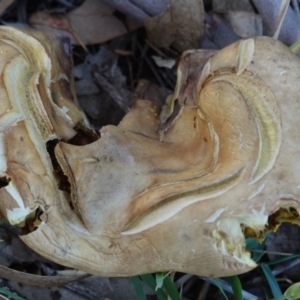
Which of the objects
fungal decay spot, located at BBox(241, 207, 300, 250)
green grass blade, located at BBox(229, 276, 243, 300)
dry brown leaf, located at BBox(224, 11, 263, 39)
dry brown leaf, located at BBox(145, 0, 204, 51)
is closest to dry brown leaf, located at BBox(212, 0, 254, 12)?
dry brown leaf, located at BBox(224, 11, 263, 39)

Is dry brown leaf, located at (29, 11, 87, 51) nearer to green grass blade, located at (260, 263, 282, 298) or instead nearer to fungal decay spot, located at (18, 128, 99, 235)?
fungal decay spot, located at (18, 128, 99, 235)

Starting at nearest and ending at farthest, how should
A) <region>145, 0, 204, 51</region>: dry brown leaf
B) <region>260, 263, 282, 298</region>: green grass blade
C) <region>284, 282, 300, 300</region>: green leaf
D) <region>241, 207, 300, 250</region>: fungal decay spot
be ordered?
<region>241, 207, 300, 250</region>: fungal decay spot < <region>284, 282, 300, 300</region>: green leaf < <region>260, 263, 282, 298</region>: green grass blade < <region>145, 0, 204, 51</region>: dry brown leaf

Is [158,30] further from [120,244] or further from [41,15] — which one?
[120,244]

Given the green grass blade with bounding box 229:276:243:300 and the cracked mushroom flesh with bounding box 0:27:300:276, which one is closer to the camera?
the cracked mushroom flesh with bounding box 0:27:300:276

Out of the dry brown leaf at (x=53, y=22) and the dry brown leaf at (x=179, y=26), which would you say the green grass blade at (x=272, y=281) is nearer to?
the dry brown leaf at (x=179, y=26)

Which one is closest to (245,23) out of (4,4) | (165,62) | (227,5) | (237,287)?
(227,5)

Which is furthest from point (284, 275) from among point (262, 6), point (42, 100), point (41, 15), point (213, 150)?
point (41, 15)
